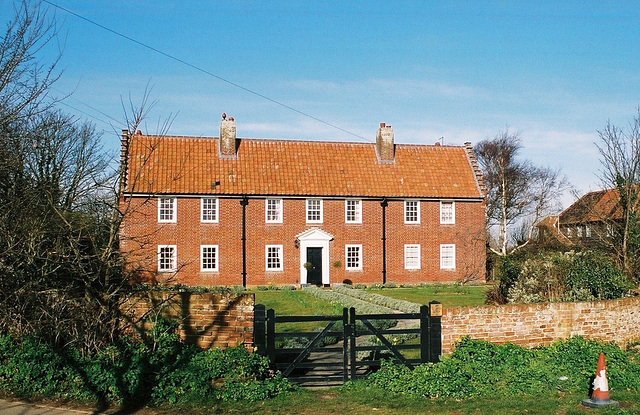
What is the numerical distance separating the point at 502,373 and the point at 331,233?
25769 millimetres

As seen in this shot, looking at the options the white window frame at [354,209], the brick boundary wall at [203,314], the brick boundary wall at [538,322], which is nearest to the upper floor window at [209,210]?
the white window frame at [354,209]

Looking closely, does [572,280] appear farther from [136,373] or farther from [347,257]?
[347,257]

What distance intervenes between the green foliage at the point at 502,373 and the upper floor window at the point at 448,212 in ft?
86.8

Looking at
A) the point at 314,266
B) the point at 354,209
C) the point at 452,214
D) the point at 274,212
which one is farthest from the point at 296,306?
the point at 452,214

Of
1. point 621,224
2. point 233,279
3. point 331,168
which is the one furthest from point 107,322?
point 331,168

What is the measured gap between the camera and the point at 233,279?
34906mm

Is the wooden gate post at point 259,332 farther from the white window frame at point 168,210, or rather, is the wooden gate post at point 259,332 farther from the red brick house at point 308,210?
the white window frame at point 168,210

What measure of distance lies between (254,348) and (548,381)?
5.04 m

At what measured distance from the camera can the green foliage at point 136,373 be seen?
9.65 m

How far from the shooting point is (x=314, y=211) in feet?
119

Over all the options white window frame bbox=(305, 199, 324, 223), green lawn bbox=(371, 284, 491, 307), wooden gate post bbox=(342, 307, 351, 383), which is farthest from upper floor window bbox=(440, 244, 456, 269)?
wooden gate post bbox=(342, 307, 351, 383)

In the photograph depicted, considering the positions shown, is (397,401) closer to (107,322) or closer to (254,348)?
(254,348)

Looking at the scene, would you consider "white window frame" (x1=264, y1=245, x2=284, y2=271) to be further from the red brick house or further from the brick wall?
the brick wall

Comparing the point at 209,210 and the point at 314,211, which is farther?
the point at 314,211
